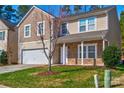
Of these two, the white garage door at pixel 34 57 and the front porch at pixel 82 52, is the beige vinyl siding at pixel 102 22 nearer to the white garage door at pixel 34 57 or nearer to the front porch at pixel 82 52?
the front porch at pixel 82 52

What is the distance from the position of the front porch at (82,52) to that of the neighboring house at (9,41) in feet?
29.2

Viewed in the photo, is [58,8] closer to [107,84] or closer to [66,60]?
[66,60]

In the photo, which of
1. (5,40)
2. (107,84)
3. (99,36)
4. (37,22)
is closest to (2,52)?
(5,40)

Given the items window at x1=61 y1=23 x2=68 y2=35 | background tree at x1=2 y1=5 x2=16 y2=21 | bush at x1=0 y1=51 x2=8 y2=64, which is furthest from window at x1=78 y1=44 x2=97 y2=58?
background tree at x1=2 y1=5 x2=16 y2=21

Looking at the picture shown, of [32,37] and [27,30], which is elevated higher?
[27,30]

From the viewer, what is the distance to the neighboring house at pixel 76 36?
29.7m

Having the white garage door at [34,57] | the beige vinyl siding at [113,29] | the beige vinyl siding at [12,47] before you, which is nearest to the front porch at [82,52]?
the beige vinyl siding at [113,29]

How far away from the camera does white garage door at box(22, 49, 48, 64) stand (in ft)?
112

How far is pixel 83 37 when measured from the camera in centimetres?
2941

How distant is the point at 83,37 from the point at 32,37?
8.14 meters

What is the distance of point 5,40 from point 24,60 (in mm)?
4362

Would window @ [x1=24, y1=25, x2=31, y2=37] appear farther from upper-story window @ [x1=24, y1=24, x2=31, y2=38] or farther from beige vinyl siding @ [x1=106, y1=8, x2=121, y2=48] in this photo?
beige vinyl siding @ [x1=106, y1=8, x2=121, y2=48]

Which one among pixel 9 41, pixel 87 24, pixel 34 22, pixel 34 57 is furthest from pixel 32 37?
pixel 87 24

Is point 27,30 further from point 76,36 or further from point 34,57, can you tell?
point 76,36
